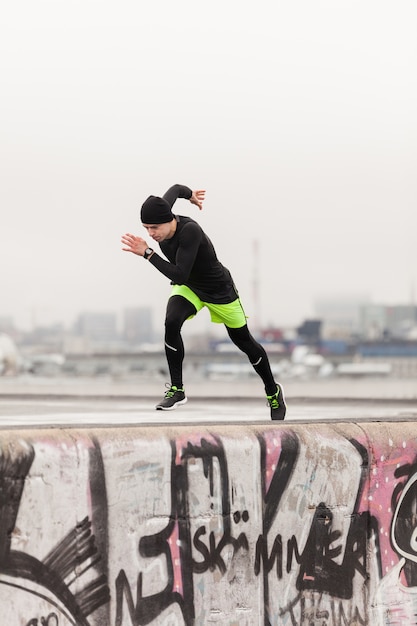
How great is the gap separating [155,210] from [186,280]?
20.9 inches

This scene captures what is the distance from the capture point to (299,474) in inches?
241

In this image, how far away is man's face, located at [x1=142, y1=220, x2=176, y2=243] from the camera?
24.4 feet

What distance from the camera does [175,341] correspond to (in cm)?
788

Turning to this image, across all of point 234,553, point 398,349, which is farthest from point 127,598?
point 398,349

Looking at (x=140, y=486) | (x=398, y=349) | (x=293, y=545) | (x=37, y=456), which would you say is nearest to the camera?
(x=37, y=456)

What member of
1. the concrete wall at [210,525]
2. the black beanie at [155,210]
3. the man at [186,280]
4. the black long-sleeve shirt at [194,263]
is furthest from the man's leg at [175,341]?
the concrete wall at [210,525]

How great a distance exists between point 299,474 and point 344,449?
37 cm

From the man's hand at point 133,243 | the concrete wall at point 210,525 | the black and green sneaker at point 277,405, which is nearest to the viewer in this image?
the concrete wall at point 210,525

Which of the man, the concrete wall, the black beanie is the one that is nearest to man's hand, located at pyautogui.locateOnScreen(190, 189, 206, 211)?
the man

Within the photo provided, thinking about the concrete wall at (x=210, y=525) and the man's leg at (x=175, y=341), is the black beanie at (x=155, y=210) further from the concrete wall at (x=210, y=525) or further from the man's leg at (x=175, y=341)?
the concrete wall at (x=210, y=525)

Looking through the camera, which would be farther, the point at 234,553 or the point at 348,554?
the point at 348,554

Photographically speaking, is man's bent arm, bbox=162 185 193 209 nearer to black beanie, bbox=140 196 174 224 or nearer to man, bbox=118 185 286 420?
man, bbox=118 185 286 420

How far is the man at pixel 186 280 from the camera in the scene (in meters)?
7.39

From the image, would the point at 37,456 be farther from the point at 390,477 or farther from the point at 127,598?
the point at 390,477
